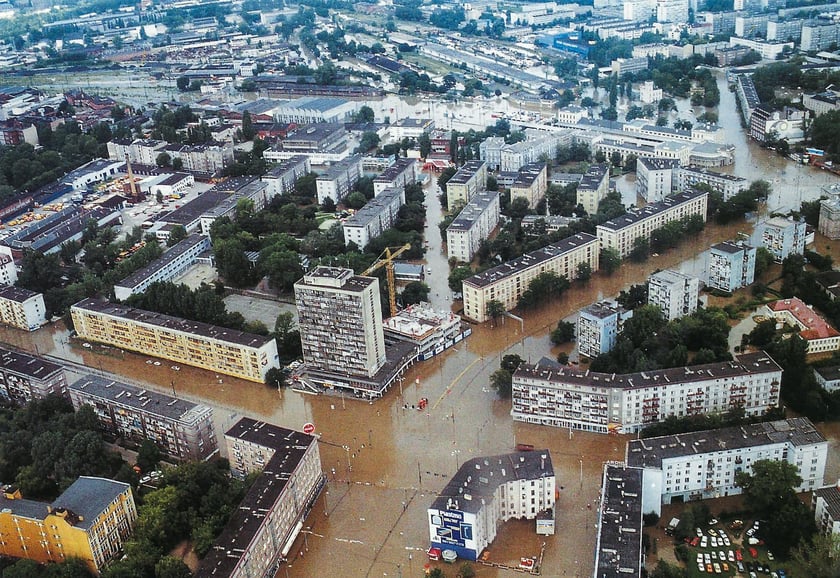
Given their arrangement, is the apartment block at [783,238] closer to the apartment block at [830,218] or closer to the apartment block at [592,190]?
the apartment block at [830,218]

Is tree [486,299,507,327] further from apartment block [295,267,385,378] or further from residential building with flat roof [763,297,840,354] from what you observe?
residential building with flat roof [763,297,840,354]

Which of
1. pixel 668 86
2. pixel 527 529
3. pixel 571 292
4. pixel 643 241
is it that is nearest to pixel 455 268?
pixel 571 292

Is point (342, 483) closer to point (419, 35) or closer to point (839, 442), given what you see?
point (839, 442)

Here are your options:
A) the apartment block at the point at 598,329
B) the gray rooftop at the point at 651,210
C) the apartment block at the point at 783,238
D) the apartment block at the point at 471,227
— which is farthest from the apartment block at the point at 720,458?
the apartment block at the point at 471,227

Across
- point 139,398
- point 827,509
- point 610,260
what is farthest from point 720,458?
point 139,398

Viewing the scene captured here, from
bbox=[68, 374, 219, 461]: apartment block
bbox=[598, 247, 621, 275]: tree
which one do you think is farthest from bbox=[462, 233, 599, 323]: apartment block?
bbox=[68, 374, 219, 461]: apartment block

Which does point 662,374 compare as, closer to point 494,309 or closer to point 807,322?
point 807,322

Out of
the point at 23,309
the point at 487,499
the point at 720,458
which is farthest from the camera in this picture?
the point at 23,309
